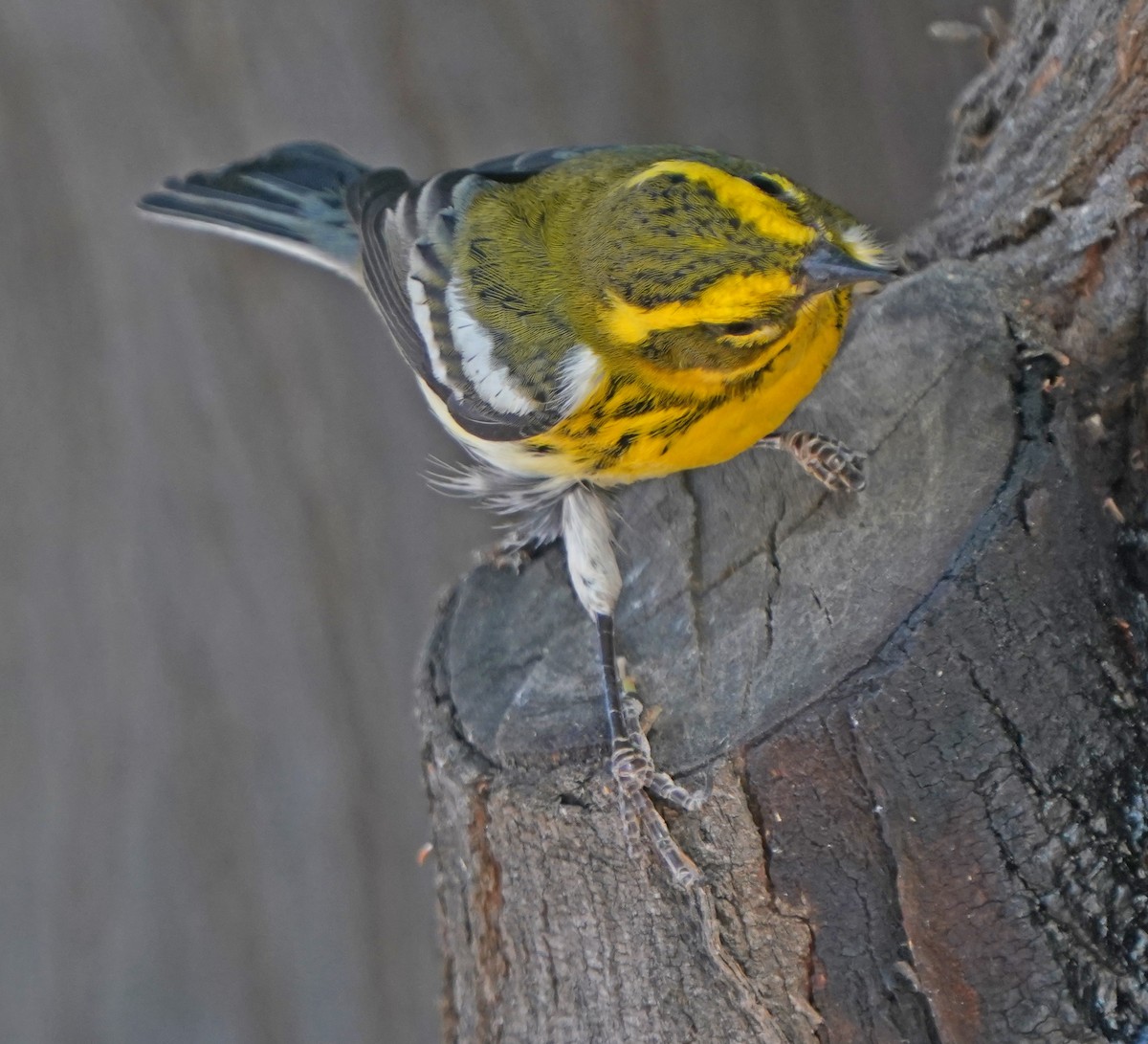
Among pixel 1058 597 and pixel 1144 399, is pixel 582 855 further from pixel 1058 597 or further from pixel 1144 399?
pixel 1144 399

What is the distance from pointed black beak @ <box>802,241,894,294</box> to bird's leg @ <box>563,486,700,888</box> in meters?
0.31

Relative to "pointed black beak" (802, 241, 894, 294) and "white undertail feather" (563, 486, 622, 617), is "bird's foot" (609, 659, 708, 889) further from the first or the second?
"pointed black beak" (802, 241, 894, 294)

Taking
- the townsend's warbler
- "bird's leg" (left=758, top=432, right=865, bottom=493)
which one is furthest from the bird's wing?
"bird's leg" (left=758, top=432, right=865, bottom=493)

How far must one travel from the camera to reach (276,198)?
5.00ft

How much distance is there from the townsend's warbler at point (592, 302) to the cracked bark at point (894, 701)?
1.7 inches

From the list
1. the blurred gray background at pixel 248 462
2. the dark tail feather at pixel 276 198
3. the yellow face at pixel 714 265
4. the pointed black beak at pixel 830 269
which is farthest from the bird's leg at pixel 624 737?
the dark tail feather at pixel 276 198

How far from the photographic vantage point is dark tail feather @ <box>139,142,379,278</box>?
146cm

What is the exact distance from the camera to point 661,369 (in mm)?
1132

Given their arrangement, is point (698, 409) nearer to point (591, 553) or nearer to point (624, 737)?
point (591, 553)

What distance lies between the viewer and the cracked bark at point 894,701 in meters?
0.83

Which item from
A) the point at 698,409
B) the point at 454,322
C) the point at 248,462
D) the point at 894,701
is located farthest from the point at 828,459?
the point at 248,462

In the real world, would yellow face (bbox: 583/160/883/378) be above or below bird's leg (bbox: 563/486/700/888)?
above

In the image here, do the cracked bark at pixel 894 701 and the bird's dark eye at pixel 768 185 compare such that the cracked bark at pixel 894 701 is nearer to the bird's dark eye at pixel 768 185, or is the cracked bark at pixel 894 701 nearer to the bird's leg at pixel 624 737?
the bird's leg at pixel 624 737

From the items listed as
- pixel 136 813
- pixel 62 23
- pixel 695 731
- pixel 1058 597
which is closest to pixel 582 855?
pixel 695 731
